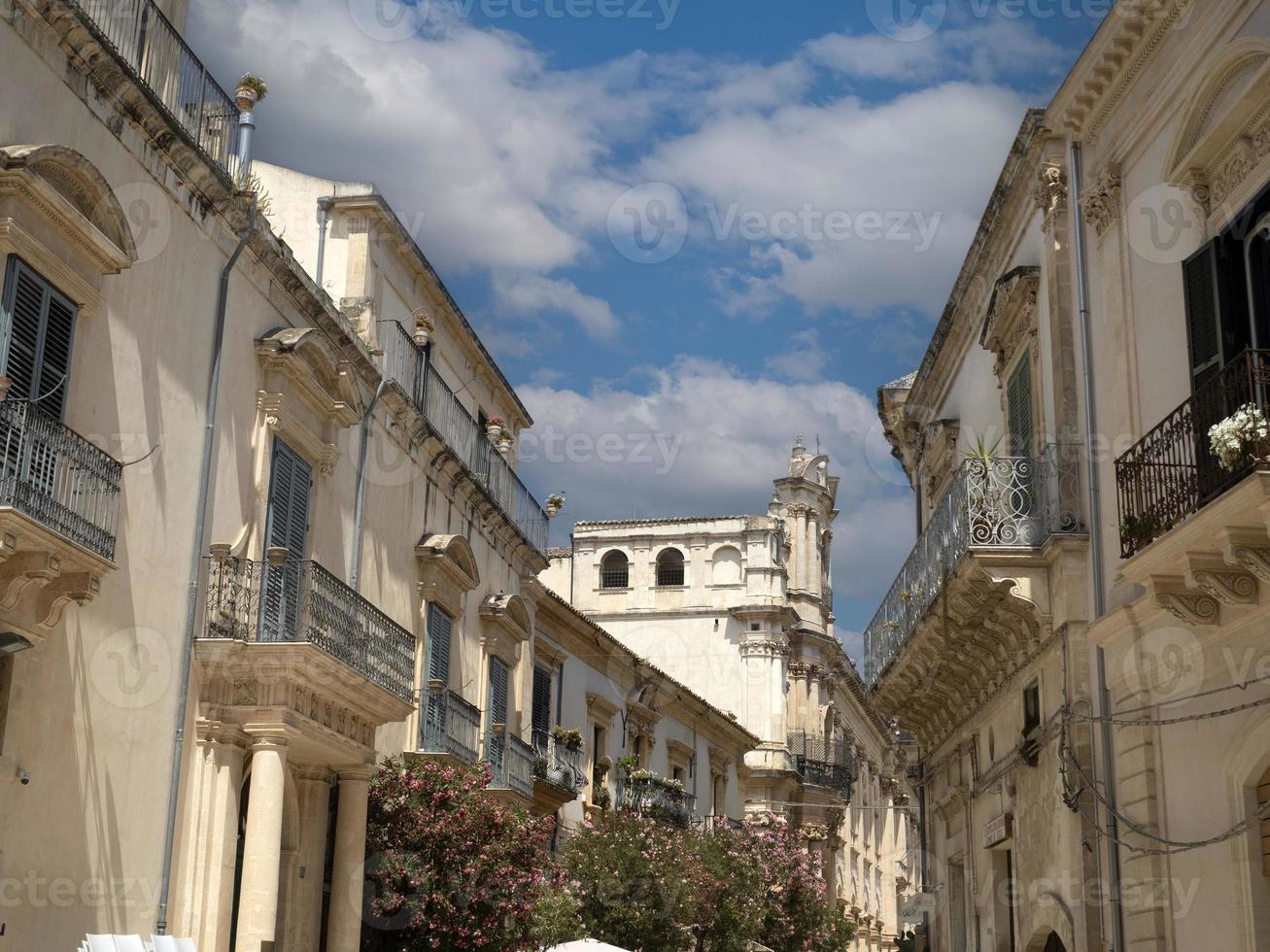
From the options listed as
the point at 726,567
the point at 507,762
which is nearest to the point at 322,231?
the point at 507,762

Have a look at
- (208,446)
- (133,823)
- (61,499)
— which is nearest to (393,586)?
(208,446)

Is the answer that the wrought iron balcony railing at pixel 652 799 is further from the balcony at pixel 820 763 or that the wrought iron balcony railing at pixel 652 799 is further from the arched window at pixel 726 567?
the arched window at pixel 726 567

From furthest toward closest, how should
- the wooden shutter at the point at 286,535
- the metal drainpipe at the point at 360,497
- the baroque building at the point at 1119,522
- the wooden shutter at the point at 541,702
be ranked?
the wooden shutter at the point at 541,702 → the metal drainpipe at the point at 360,497 → the wooden shutter at the point at 286,535 → the baroque building at the point at 1119,522

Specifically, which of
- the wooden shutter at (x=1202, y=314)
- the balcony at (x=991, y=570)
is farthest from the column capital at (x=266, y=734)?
the wooden shutter at (x=1202, y=314)

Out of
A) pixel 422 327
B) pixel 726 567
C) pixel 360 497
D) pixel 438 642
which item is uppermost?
pixel 726 567

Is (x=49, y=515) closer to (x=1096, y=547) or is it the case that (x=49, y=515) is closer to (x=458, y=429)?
(x=1096, y=547)

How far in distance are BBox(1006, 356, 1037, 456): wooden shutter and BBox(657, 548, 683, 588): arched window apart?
3305 cm

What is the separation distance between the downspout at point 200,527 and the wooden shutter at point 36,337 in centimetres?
254

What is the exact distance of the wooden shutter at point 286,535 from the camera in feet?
47.2

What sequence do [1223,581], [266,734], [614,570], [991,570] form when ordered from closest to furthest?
[1223,581], [266,734], [991,570], [614,570]

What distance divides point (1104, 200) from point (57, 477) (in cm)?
856

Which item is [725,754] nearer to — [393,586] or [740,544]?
[740,544]

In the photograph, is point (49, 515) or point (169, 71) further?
point (169, 71)

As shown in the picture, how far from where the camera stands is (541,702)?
28406mm
